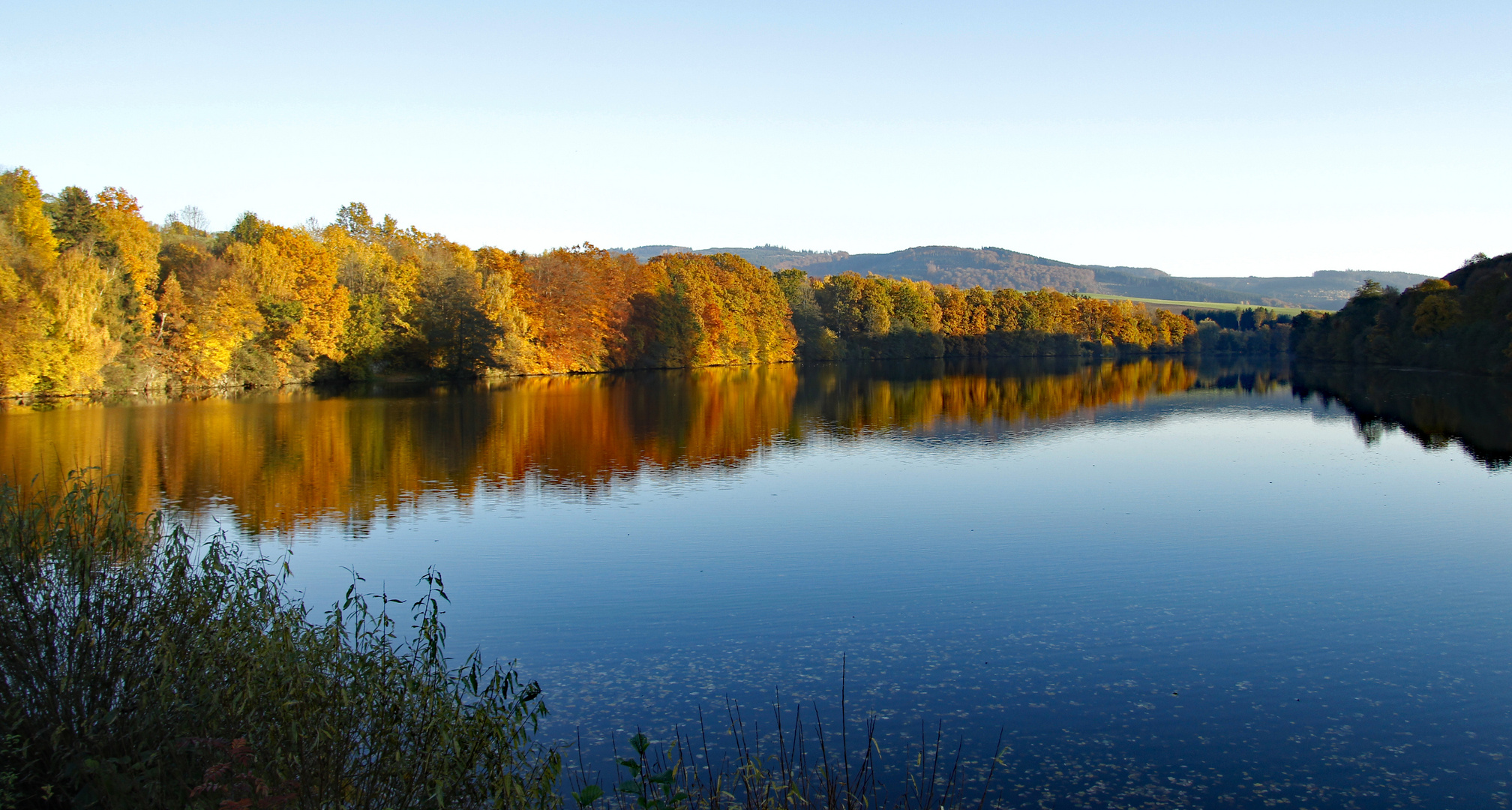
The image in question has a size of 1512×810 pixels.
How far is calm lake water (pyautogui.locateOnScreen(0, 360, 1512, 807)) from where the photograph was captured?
27.1 feet

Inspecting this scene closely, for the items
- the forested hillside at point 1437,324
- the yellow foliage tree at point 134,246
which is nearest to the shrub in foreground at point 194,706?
the yellow foliage tree at point 134,246

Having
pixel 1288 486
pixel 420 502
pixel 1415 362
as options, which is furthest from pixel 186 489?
pixel 1415 362

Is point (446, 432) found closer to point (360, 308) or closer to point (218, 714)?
point (218, 714)

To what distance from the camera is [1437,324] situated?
63.2 metres

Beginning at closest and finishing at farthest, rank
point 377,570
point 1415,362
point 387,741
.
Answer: point 387,741, point 377,570, point 1415,362

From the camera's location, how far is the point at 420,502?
1909 cm

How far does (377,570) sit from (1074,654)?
932cm

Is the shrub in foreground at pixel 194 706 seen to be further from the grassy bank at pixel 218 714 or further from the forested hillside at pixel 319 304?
the forested hillside at pixel 319 304

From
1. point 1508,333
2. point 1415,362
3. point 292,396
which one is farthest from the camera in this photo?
point 1415,362

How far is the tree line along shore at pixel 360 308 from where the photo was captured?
41562 mm

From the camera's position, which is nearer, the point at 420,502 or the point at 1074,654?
the point at 1074,654

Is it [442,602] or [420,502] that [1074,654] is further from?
[420,502]

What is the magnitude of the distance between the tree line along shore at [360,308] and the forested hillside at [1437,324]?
126ft

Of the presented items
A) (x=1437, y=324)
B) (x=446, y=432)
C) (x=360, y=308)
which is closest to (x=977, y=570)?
(x=446, y=432)
